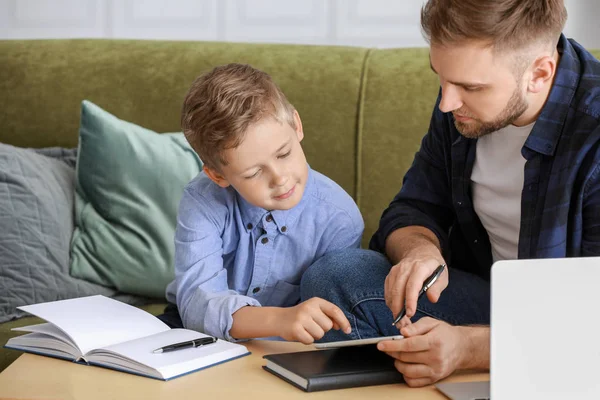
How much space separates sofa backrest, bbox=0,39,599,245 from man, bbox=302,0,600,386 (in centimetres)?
50

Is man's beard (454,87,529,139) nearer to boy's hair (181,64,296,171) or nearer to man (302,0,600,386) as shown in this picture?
man (302,0,600,386)

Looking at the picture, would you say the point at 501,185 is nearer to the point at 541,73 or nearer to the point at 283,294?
the point at 541,73

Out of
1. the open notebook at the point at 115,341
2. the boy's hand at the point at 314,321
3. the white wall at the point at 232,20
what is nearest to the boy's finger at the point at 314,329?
the boy's hand at the point at 314,321

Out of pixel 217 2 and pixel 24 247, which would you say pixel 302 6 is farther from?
pixel 24 247

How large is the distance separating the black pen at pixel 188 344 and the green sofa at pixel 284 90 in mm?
725

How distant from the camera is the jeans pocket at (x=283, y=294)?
1629 mm

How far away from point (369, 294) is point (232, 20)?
A: 60.9 inches

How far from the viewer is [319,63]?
2205 mm

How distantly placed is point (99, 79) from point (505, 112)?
135cm

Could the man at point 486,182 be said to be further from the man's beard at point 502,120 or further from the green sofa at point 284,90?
the green sofa at point 284,90

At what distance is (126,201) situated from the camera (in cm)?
208

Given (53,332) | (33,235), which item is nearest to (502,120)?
(53,332)

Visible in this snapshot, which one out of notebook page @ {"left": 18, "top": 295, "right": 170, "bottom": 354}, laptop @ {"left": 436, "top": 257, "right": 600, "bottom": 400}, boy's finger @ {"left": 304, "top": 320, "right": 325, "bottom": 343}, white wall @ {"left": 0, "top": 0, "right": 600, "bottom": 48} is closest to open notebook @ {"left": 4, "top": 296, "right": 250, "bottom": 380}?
notebook page @ {"left": 18, "top": 295, "right": 170, "bottom": 354}

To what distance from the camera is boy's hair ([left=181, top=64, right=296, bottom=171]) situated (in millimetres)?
1435
